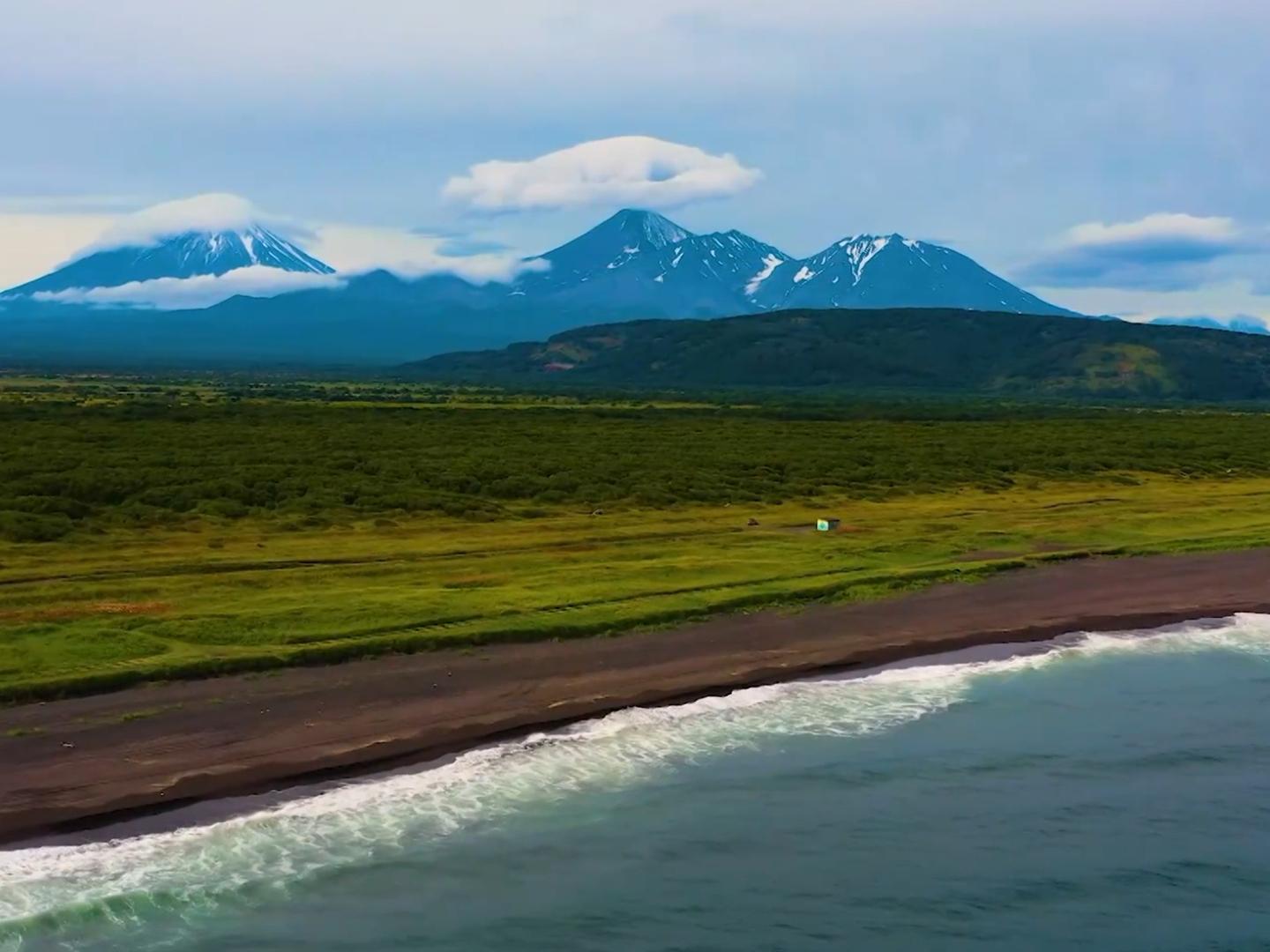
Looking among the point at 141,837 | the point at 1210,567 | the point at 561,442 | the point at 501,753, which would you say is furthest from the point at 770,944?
the point at 561,442

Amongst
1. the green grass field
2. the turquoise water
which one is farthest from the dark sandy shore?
the green grass field

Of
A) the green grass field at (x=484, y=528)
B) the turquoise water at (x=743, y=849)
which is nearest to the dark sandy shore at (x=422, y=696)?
the turquoise water at (x=743, y=849)

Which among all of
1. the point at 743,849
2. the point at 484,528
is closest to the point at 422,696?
the point at 743,849

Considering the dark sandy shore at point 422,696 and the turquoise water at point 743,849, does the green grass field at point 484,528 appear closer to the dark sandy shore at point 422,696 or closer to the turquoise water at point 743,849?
the dark sandy shore at point 422,696

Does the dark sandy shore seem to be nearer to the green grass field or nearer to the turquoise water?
the turquoise water

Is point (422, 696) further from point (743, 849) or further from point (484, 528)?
point (484, 528)
